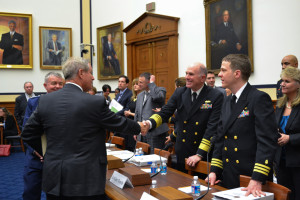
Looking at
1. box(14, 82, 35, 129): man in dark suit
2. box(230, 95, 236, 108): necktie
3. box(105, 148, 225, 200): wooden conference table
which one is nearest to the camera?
box(105, 148, 225, 200): wooden conference table

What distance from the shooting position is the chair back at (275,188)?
2113mm

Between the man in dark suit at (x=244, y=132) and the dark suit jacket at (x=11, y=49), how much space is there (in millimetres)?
9920

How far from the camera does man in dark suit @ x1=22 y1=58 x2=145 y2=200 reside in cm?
234

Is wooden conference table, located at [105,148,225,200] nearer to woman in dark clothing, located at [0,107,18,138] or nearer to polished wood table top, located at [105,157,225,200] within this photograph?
polished wood table top, located at [105,157,225,200]

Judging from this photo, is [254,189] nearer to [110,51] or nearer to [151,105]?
[151,105]

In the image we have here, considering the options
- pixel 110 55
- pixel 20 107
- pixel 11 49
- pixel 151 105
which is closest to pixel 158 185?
pixel 151 105

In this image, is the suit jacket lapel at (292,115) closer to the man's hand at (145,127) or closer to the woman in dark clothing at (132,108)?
the man's hand at (145,127)

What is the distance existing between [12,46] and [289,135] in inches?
395

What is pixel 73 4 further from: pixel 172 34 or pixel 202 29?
pixel 202 29

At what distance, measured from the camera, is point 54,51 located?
Answer: 38.5 feet

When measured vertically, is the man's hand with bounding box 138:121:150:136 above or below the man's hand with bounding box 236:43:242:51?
below

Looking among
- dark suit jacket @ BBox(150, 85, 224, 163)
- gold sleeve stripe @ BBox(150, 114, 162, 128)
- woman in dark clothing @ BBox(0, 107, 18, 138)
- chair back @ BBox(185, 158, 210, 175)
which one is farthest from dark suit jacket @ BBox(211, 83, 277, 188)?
woman in dark clothing @ BBox(0, 107, 18, 138)

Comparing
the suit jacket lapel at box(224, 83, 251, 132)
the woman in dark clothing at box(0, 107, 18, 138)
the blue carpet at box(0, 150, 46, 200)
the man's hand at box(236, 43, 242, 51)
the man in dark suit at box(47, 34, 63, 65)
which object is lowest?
the blue carpet at box(0, 150, 46, 200)

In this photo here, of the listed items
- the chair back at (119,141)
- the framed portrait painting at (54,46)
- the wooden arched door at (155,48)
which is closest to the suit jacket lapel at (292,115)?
the chair back at (119,141)
